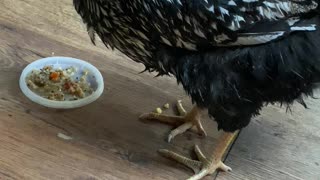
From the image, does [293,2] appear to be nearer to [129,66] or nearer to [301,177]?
[301,177]

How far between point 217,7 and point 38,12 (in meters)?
0.90

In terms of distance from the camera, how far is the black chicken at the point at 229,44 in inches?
54.6

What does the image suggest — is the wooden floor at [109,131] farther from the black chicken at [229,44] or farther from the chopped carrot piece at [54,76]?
A: the black chicken at [229,44]

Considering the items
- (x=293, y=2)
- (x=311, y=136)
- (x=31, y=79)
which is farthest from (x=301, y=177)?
(x=31, y=79)

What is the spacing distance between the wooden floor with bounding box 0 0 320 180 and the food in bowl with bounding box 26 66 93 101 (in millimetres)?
48

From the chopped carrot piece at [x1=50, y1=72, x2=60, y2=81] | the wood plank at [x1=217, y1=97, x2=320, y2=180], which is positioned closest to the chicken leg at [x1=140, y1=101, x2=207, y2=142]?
the wood plank at [x1=217, y1=97, x2=320, y2=180]

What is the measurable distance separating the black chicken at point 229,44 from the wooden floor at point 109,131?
218 millimetres

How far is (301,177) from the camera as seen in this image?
165 centimetres

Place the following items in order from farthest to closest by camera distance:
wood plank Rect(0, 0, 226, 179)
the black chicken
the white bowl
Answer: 1. the white bowl
2. wood plank Rect(0, 0, 226, 179)
3. the black chicken

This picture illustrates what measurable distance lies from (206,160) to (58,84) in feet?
1.72

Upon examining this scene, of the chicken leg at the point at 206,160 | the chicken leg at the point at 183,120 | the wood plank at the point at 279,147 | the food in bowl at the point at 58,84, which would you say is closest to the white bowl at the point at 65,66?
the food in bowl at the point at 58,84

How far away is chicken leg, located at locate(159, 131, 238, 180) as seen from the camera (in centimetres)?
163

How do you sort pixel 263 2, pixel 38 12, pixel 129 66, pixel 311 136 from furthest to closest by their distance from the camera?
pixel 38 12
pixel 129 66
pixel 311 136
pixel 263 2

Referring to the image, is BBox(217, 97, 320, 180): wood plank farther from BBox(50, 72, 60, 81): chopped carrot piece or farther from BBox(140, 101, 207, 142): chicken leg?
BBox(50, 72, 60, 81): chopped carrot piece
